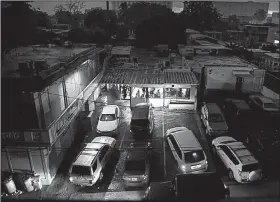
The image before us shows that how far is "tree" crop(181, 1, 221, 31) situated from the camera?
48656mm

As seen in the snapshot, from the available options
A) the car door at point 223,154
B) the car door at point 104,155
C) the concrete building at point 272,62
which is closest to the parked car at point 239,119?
the car door at point 223,154

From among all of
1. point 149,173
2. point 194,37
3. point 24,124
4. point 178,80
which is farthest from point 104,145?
point 194,37

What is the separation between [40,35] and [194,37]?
23146 mm

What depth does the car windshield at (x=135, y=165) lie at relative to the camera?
9989mm

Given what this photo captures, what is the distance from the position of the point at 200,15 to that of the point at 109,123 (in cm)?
4429

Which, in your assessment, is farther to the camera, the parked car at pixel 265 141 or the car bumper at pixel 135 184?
the parked car at pixel 265 141

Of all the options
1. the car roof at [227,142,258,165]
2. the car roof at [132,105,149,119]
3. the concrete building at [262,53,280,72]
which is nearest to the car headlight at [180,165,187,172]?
the car roof at [227,142,258,165]

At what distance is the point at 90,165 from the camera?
976 cm

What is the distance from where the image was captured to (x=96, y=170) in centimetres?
1009

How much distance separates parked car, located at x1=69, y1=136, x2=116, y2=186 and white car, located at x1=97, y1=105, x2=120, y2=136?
2.37 m

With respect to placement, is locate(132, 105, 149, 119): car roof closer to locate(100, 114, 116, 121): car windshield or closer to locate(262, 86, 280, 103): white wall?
locate(100, 114, 116, 121): car windshield

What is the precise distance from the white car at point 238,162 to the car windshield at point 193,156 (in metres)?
1.17

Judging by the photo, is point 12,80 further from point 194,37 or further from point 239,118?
point 194,37

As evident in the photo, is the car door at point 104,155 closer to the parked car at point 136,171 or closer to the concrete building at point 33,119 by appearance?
the parked car at point 136,171
